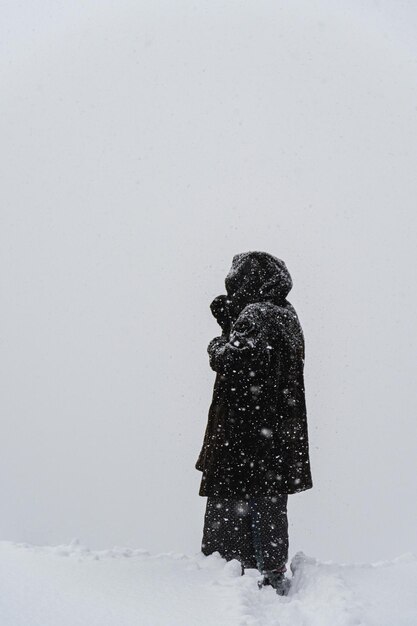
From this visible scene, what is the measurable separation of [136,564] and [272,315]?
1.51m

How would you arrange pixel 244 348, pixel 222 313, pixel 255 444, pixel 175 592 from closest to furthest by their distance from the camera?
pixel 175 592 < pixel 244 348 < pixel 255 444 < pixel 222 313

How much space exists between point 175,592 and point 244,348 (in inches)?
50.8

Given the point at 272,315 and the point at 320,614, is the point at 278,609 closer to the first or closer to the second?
the point at 320,614

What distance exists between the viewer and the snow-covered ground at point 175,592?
118 inches

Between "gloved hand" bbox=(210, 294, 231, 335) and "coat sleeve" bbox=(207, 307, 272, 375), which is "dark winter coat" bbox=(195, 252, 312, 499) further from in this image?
"gloved hand" bbox=(210, 294, 231, 335)

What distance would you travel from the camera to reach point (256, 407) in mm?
4062

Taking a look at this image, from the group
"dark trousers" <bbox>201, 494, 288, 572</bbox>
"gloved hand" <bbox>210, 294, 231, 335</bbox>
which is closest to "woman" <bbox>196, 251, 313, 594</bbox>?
"dark trousers" <bbox>201, 494, 288, 572</bbox>

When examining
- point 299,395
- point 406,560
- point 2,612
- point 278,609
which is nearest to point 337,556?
point 406,560

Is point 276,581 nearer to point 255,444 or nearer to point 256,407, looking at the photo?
point 255,444

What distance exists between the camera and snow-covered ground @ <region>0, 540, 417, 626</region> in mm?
2990

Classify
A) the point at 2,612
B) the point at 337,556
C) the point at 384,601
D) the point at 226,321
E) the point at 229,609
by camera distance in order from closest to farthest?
the point at 2,612 < the point at 229,609 < the point at 384,601 < the point at 226,321 < the point at 337,556

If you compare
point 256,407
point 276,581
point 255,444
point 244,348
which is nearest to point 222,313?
point 244,348

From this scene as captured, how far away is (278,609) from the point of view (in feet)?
11.1

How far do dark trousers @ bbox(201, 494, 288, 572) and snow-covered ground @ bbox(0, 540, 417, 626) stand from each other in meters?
0.10
